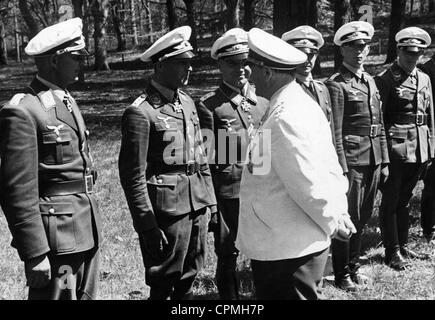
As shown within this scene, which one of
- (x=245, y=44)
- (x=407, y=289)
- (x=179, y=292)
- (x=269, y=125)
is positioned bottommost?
(x=407, y=289)

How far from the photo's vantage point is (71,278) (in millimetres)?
3650

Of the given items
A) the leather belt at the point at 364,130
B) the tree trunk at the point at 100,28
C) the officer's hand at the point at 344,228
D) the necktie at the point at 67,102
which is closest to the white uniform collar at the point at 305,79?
the leather belt at the point at 364,130

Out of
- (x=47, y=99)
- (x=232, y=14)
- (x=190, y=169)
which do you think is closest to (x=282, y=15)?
(x=190, y=169)

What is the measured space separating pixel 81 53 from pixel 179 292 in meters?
1.91

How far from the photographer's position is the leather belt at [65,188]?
11.7 ft

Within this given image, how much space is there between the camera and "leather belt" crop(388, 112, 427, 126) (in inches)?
237

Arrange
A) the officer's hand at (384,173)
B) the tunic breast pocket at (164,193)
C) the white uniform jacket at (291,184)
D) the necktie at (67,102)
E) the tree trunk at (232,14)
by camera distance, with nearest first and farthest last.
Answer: the white uniform jacket at (291,184)
the necktie at (67,102)
the tunic breast pocket at (164,193)
the officer's hand at (384,173)
the tree trunk at (232,14)

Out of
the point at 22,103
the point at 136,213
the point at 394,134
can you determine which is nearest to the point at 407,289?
the point at 394,134

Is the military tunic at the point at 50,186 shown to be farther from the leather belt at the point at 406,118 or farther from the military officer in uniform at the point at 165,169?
the leather belt at the point at 406,118

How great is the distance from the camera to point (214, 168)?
4.99m

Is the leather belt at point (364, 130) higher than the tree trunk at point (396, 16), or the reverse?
the tree trunk at point (396, 16)

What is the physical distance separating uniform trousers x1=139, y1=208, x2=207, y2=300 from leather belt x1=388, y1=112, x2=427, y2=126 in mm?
2504

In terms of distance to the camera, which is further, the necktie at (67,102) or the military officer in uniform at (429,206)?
the military officer in uniform at (429,206)

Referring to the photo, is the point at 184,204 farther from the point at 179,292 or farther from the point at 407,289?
the point at 407,289
